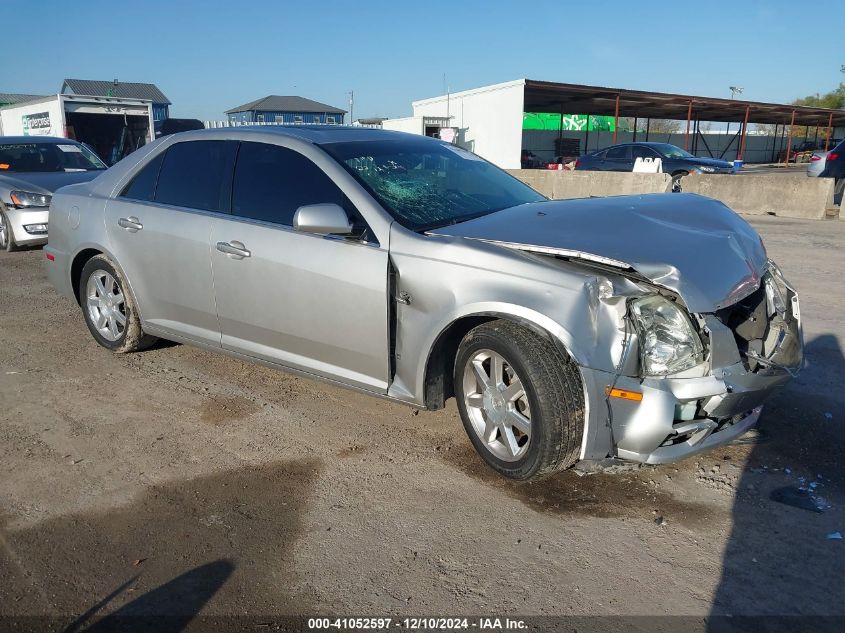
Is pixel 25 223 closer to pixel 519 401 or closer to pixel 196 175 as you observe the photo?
pixel 196 175

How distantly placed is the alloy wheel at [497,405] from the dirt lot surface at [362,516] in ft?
0.68

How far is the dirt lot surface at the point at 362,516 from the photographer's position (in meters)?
2.62

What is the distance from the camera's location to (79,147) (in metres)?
11.5

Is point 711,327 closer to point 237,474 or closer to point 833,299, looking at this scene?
point 237,474

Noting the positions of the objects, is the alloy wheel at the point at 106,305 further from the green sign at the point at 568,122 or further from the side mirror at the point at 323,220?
the green sign at the point at 568,122

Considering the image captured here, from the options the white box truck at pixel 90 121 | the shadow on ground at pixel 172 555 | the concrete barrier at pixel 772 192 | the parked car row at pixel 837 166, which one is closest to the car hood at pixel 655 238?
the shadow on ground at pixel 172 555

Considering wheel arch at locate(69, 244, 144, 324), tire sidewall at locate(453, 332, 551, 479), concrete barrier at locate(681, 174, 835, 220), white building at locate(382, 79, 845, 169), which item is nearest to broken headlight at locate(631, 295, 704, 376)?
tire sidewall at locate(453, 332, 551, 479)

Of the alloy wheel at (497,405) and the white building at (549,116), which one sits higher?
the white building at (549,116)

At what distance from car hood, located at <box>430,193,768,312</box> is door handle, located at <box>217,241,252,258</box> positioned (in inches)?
48.2

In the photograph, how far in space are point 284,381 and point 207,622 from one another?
252cm

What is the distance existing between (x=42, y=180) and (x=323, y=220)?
8.53m

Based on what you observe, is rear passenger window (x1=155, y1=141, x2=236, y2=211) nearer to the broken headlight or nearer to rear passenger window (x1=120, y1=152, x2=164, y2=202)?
rear passenger window (x1=120, y1=152, x2=164, y2=202)

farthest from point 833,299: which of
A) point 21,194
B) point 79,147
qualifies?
point 79,147

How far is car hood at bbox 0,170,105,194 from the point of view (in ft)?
32.8
